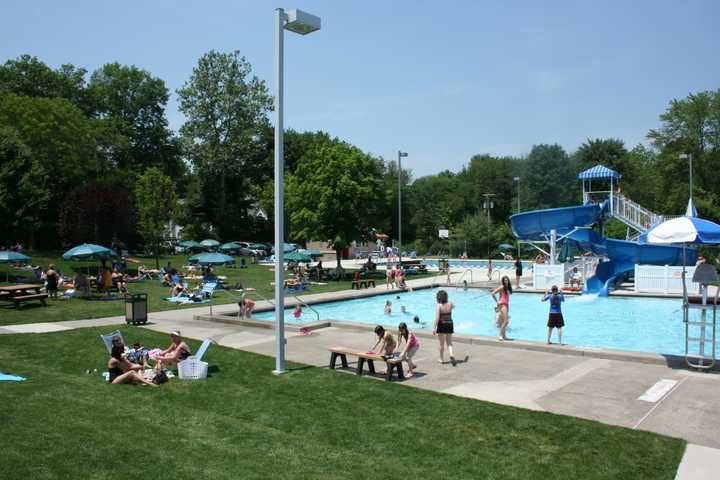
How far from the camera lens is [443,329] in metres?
12.2

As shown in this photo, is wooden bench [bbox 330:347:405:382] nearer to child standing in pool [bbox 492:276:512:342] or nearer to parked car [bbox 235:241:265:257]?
child standing in pool [bbox 492:276:512:342]

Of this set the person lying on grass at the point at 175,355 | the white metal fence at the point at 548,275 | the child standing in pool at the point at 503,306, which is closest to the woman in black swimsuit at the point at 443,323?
the child standing in pool at the point at 503,306

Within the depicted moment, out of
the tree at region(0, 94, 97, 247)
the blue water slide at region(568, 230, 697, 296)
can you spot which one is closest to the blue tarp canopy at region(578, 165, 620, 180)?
the blue water slide at region(568, 230, 697, 296)

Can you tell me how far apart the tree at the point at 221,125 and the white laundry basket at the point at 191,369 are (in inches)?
2231

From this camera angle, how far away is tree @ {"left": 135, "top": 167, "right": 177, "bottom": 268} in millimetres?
44969

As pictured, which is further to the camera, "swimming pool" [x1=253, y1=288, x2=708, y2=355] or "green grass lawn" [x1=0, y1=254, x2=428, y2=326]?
"green grass lawn" [x1=0, y1=254, x2=428, y2=326]

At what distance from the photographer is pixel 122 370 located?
438 inches

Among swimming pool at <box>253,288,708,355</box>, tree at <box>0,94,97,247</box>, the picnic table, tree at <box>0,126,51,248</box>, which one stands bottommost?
swimming pool at <box>253,288,708,355</box>

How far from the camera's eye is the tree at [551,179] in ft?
290

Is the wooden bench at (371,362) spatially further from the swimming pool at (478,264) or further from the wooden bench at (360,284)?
the swimming pool at (478,264)

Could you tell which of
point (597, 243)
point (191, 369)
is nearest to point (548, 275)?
point (597, 243)

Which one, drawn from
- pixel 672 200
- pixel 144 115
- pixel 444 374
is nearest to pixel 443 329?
pixel 444 374

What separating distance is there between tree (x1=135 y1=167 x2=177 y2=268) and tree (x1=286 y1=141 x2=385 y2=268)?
47.4 ft

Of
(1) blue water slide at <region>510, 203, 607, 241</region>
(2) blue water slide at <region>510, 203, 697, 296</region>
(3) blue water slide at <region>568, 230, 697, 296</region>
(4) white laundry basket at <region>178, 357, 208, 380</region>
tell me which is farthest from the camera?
(1) blue water slide at <region>510, 203, 607, 241</region>
